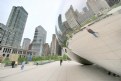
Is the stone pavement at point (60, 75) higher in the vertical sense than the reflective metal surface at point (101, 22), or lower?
lower

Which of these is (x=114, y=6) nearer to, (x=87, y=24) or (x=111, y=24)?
(x=111, y=24)

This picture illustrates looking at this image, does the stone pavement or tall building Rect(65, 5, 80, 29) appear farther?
the stone pavement

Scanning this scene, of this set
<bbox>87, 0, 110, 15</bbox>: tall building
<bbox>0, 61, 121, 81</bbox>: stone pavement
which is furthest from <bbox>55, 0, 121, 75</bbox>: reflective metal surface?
<bbox>0, 61, 121, 81</bbox>: stone pavement

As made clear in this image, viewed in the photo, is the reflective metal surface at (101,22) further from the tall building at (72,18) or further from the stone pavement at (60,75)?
the stone pavement at (60,75)

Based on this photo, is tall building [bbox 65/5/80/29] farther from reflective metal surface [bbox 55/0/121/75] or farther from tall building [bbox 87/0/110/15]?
tall building [bbox 87/0/110/15]

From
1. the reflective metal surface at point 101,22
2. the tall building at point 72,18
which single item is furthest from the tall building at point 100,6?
the tall building at point 72,18

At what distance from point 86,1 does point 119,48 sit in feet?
5.80

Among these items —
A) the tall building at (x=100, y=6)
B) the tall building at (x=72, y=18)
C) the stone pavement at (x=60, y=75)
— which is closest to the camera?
the tall building at (x=100, y=6)

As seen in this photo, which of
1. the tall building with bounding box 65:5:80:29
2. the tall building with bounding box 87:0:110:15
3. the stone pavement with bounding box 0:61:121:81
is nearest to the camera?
the tall building with bounding box 87:0:110:15

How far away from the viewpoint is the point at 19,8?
431ft

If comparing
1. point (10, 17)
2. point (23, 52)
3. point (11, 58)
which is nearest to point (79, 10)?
point (11, 58)

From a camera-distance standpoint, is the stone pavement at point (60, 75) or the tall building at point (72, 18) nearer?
the tall building at point (72, 18)

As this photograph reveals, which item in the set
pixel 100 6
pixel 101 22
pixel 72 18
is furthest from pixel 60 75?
pixel 100 6

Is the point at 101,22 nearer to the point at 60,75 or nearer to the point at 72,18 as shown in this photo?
the point at 72,18
